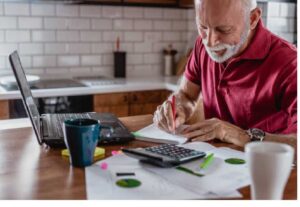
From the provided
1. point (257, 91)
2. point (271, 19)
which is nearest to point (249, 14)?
point (257, 91)

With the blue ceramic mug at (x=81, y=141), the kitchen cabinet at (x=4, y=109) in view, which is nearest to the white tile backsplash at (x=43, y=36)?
the kitchen cabinet at (x=4, y=109)

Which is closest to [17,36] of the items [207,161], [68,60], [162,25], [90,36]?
[68,60]

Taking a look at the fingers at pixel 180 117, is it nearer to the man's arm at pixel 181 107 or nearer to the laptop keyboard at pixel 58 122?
the man's arm at pixel 181 107

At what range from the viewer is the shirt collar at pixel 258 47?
164 centimetres

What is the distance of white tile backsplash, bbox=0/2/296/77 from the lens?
119 inches

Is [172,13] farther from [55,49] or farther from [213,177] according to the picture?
[213,177]

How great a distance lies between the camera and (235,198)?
95 cm

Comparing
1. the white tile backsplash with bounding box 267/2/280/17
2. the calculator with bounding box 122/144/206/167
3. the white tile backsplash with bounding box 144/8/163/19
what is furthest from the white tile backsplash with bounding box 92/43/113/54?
the calculator with bounding box 122/144/206/167

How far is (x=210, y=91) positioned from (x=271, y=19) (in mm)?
1545

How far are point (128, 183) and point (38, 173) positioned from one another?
26 cm

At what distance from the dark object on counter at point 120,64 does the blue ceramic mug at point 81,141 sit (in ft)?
7.12

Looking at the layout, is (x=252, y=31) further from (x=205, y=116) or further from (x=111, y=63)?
(x=111, y=63)

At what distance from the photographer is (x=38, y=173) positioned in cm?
110
